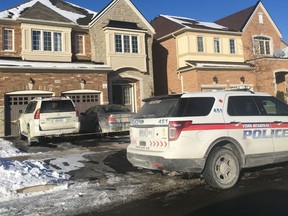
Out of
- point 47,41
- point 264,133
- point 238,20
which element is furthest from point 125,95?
point 264,133

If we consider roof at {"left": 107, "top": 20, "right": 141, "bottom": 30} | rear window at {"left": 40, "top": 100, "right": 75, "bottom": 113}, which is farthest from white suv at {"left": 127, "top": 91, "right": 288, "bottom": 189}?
roof at {"left": 107, "top": 20, "right": 141, "bottom": 30}

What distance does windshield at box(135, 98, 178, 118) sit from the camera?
686 cm

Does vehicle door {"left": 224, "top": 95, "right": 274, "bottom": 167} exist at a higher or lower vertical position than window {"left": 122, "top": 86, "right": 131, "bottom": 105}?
lower

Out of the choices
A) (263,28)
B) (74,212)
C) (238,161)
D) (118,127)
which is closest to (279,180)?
(238,161)

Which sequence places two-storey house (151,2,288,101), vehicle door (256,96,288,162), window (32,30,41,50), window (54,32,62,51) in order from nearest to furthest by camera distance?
vehicle door (256,96,288,162), window (32,30,41,50), window (54,32,62,51), two-storey house (151,2,288,101)

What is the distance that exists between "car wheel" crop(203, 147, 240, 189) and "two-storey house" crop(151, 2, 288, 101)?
774 inches

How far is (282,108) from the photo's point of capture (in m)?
8.00

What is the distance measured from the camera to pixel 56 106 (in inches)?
559

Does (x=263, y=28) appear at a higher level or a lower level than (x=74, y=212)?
higher

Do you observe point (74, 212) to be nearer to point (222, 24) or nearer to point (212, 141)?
point (212, 141)

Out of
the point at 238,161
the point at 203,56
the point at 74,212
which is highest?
the point at 203,56

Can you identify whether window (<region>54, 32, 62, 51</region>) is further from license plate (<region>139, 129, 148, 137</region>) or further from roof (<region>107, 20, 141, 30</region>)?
license plate (<region>139, 129, 148, 137</region>)

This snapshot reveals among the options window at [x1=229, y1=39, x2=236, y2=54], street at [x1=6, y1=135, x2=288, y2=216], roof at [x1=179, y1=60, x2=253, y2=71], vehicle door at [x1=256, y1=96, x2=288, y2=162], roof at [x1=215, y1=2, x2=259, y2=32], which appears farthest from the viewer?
roof at [x1=215, y1=2, x2=259, y2=32]

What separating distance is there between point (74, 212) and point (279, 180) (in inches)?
162
